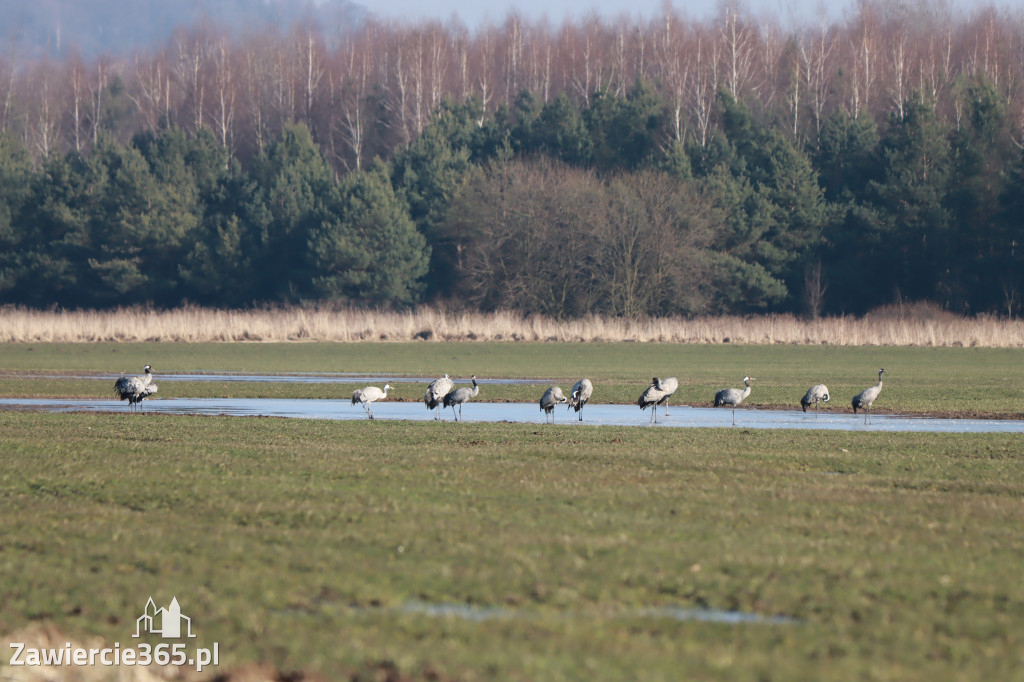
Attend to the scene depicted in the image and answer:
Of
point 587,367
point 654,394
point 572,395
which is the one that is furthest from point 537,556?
point 587,367

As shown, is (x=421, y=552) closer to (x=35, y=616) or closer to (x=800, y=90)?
(x=35, y=616)

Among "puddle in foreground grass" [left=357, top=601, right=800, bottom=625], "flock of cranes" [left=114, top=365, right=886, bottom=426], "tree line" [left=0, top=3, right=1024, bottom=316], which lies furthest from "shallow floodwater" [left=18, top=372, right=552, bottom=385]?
"tree line" [left=0, top=3, right=1024, bottom=316]

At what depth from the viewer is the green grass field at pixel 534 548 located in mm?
7105

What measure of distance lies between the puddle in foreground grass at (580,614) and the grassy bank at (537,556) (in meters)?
0.05

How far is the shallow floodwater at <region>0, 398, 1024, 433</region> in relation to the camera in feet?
73.3

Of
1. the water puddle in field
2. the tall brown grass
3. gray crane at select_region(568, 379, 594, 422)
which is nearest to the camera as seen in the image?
the water puddle in field

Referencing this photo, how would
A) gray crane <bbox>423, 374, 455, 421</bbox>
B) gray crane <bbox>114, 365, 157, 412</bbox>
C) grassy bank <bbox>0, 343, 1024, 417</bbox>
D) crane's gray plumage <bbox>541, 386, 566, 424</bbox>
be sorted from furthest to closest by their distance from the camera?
grassy bank <bbox>0, 343, 1024, 417</bbox> → gray crane <bbox>114, 365, 157, 412</bbox> → gray crane <bbox>423, 374, 455, 421</bbox> → crane's gray plumage <bbox>541, 386, 566, 424</bbox>

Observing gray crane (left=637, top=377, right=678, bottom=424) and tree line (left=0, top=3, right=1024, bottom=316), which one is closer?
gray crane (left=637, top=377, right=678, bottom=424)

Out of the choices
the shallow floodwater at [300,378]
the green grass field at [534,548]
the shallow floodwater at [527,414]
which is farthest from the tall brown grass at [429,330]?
the green grass field at [534,548]

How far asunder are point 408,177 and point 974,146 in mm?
36026

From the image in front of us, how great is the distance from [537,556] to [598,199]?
65847 millimetres

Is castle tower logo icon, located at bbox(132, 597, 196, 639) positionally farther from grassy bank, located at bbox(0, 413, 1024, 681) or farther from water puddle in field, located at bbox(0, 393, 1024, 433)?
water puddle in field, located at bbox(0, 393, 1024, 433)

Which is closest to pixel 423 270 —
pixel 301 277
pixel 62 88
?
pixel 301 277

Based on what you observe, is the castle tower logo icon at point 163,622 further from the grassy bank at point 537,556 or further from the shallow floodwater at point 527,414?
the shallow floodwater at point 527,414
